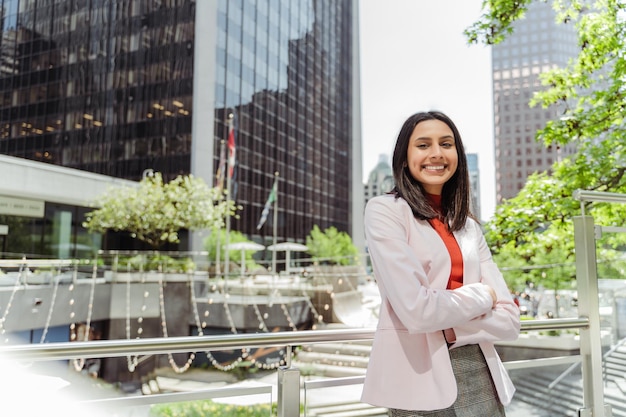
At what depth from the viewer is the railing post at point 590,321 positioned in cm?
265

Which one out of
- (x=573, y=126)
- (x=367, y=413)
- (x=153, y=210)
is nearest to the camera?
(x=367, y=413)

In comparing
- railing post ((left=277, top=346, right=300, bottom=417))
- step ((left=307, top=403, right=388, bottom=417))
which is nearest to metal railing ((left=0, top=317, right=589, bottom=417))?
railing post ((left=277, top=346, right=300, bottom=417))

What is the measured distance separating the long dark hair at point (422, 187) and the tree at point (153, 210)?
843 inches

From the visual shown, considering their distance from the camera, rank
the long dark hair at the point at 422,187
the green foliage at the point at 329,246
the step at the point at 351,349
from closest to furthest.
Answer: the long dark hair at the point at 422,187
the step at the point at 351,349
the green foliage at the point at 329,246

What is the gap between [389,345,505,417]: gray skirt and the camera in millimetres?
1387

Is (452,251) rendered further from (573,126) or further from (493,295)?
(573,126)

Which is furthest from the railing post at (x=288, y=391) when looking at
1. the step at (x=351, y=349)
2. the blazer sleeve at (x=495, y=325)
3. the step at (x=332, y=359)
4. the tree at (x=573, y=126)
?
the step at (x=351, y=349)

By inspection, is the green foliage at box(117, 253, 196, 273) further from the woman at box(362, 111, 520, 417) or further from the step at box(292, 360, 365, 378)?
the woman at box(362, 111, 520, 417)

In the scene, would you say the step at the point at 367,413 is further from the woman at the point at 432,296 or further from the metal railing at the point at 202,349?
the woman at the point at 432,296

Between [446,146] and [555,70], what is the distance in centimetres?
530

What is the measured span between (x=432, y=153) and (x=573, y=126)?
4906 mm

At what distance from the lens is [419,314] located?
1259 mm

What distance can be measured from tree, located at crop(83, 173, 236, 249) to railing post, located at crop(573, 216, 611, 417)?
20.8m

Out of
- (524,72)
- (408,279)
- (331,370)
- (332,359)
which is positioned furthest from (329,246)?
(408,279)
